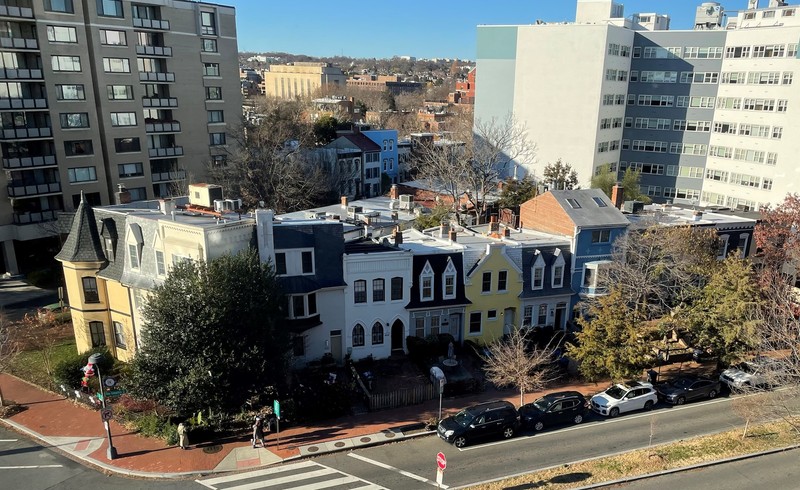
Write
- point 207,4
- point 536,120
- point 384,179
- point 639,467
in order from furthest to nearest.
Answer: point 384,179
point 536,120
point 207,4
point 639,467

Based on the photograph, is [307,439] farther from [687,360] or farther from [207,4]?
[207,4]

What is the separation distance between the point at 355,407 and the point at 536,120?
60464mm

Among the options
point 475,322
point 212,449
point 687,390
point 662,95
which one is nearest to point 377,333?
point 475,322

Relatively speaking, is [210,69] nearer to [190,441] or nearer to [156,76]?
[156,76]

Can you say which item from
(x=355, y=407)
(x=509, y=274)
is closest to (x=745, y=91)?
(x=509, y=274)

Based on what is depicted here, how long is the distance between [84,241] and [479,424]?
2839 cm

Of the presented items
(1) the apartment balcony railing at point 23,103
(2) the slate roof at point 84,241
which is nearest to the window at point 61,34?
(1) the apartment balcony railing at point 23,103

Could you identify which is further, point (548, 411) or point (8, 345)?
point (8, 345)

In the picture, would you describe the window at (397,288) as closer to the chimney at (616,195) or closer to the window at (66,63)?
the chimney at (616,195)

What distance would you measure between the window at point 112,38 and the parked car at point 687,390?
211ft

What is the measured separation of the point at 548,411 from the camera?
31.2 metres

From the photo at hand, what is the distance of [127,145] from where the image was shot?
64.4 meters

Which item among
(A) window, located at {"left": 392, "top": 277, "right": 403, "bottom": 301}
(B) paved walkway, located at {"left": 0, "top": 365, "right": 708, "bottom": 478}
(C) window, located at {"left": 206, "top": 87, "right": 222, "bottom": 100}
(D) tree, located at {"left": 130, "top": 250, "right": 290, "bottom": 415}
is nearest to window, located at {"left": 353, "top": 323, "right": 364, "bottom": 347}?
(A) window, located at {"left": 392, "top": 277, "right": 403, "bottom": 301}

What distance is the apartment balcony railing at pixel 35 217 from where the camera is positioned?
57.0 m
